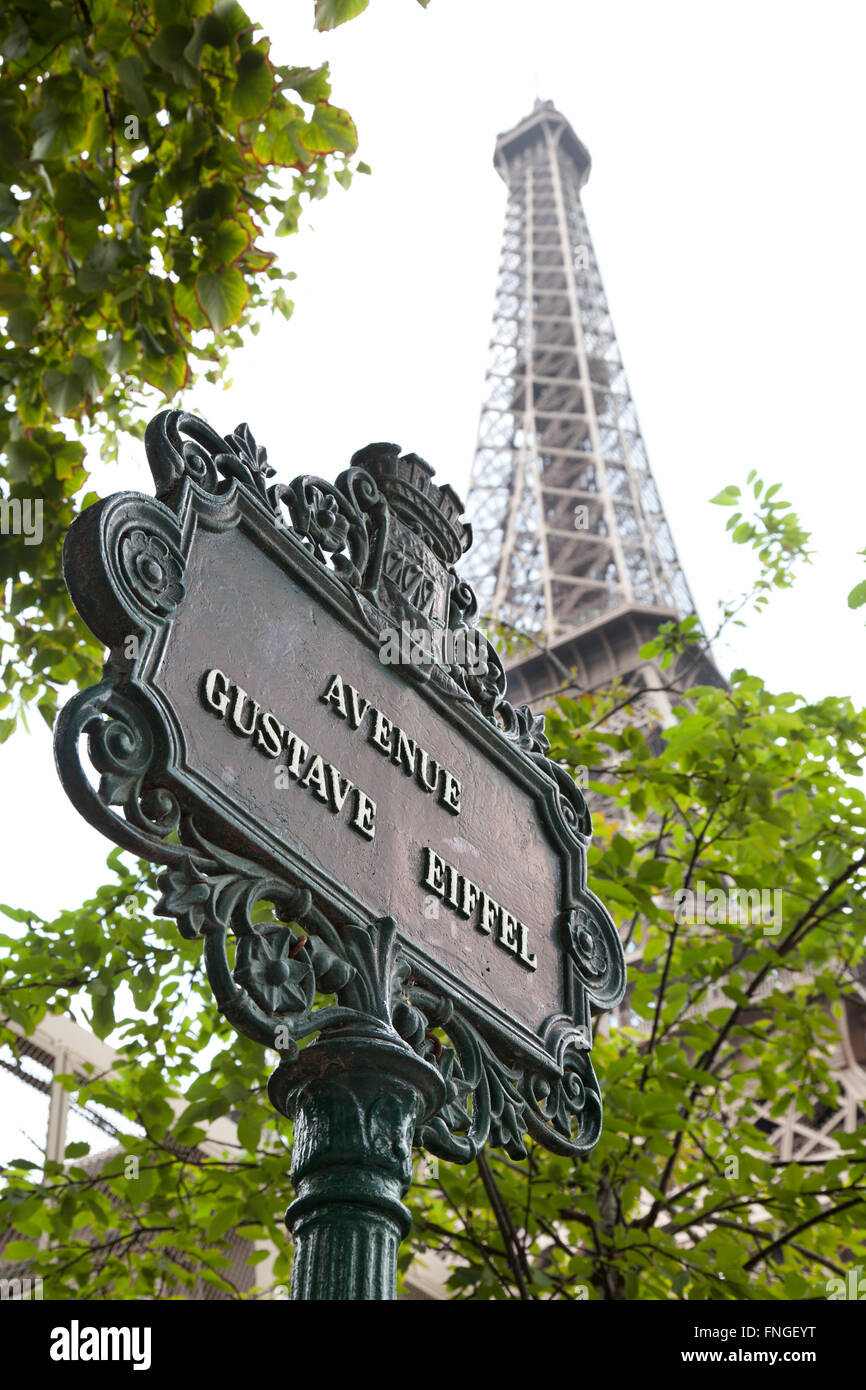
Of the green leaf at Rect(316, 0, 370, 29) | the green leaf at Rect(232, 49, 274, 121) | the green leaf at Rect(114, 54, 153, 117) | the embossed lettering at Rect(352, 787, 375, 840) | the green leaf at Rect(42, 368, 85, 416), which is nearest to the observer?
the embossed lettering at Rect(352, 787, 375, 840)

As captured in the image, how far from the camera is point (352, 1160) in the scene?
2232 millimetres

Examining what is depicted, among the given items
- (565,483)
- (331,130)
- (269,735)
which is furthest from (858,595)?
(565,483)

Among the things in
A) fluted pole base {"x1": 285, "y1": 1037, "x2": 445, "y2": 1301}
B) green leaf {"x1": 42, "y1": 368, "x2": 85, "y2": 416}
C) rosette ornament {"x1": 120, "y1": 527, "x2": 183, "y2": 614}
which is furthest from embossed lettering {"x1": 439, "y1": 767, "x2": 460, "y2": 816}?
green leaf {"x1": 42, "y1": 368, "x2": 85, "y2": 416}

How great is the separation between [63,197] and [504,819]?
2738 mm

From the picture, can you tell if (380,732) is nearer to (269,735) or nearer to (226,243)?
(269,735)

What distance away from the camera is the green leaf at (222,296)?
3.89 m

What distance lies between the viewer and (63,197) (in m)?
4.40

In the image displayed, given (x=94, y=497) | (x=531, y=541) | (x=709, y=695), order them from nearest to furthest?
(x=94, y=497), (x=709, y=695), (x=531, y=541)

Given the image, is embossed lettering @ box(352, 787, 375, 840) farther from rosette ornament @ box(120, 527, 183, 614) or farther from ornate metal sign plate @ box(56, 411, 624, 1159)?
rosette ornament @ box(120, 527, 183, 614)

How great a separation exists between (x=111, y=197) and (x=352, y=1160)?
3836mm

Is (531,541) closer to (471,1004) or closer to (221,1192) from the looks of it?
(221,1192)

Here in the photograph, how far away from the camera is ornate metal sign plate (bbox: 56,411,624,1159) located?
7.20 ft
